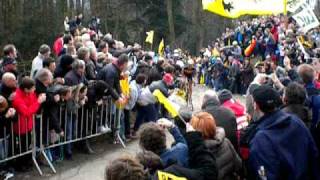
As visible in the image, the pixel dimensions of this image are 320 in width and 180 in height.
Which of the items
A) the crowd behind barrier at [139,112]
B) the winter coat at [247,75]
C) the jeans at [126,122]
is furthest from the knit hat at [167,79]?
the winter coat at [247,75]

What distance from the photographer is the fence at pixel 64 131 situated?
914 centimetres

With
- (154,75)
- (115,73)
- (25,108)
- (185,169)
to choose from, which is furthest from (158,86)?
(185,169)

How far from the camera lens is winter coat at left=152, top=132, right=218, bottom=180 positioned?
204 inches

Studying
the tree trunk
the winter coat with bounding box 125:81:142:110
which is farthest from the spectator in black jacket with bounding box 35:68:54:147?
the tree trunk

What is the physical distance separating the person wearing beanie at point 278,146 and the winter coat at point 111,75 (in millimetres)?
5836

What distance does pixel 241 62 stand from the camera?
26203 millimetres

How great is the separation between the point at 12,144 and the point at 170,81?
17.1 ft

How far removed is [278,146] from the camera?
556 cm

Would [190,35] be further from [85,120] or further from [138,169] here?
[138,169]

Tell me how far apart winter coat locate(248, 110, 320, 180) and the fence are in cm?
470

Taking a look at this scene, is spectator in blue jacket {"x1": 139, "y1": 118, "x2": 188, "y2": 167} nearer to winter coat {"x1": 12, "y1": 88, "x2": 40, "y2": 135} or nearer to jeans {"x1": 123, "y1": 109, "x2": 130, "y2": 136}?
winter coat {"x1": 12, "y1": 88, "x2": 40, "y2": 135}

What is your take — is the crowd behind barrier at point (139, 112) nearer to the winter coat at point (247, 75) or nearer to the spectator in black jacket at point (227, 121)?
the spectator in black jacket at point (227, 121)

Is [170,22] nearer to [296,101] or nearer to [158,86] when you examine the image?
[158,86]

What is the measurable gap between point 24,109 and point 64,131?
152cm
